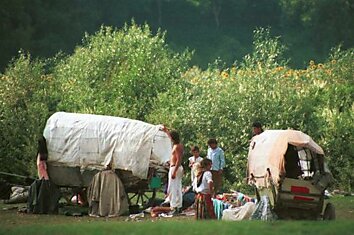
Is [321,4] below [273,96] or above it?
above

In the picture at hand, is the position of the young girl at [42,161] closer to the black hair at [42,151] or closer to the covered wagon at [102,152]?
the black hair at [42,151]

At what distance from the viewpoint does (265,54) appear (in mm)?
37125

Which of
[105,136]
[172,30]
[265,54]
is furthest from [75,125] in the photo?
[172,30]

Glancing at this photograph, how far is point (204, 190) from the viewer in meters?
21.7

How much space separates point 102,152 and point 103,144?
0.63 feet

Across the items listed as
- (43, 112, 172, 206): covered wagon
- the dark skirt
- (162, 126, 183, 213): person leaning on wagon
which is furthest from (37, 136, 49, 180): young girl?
the dark skirt

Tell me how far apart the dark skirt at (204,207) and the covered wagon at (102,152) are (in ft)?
9.99

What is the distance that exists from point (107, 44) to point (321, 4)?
56917 mm

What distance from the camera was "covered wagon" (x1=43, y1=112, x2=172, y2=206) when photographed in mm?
24781

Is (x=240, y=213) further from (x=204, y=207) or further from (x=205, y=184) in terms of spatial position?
(x=205, y=184)

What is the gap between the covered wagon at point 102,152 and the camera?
24781mm

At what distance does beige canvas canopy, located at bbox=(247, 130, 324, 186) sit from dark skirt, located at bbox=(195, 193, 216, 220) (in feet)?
4.08

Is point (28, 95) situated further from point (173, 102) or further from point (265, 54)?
point (265, 54)

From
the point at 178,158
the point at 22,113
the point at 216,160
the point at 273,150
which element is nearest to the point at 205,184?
the point at 273,150
